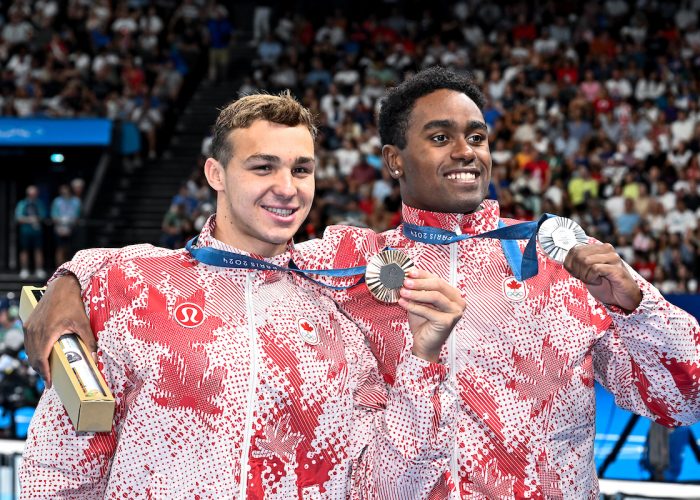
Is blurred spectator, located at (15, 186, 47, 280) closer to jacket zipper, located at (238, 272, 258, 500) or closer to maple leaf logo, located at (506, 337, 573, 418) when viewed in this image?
jacket zipper, located at (238, 272, 258, 500)

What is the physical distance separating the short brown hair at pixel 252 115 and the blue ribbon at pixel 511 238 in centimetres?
45

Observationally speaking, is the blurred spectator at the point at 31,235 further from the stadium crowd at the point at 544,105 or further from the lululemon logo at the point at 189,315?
the lululemon logo at the point at 189,315

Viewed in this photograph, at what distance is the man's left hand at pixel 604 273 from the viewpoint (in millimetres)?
2537

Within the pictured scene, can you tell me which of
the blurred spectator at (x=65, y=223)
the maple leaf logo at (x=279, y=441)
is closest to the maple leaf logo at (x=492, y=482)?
the maple leaf logo at (x=279, y=441)

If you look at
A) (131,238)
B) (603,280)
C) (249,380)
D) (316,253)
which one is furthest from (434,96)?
(131,238)

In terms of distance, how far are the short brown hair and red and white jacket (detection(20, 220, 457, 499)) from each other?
40 centimetres

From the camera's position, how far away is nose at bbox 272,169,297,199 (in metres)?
2.80

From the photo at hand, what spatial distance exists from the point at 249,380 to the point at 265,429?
13 cm

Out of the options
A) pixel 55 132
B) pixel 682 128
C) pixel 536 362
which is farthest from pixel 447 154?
pixel 55 132

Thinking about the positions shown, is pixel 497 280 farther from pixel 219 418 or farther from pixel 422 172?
pixel 219 418

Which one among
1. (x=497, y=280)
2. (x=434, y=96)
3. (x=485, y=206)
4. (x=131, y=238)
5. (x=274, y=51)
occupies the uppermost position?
(x=274, y=51)

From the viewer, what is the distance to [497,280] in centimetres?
298

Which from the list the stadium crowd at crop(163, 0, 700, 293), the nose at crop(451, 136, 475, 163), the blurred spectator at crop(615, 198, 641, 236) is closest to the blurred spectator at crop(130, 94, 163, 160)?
the stadium crowd at crop(163, 0, 700, 293)

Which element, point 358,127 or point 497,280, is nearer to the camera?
point 497,280
